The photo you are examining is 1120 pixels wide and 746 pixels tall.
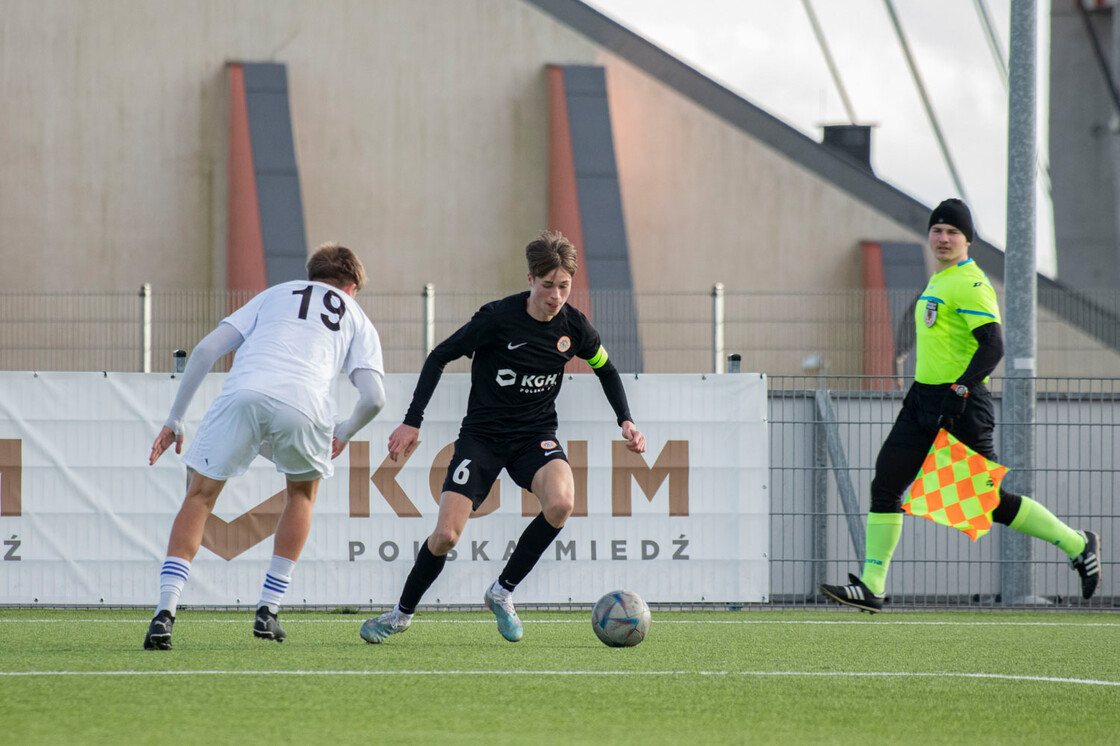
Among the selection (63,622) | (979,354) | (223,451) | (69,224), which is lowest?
(63,622)

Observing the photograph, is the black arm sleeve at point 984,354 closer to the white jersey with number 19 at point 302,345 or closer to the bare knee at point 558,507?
the bare knee at point 558,507

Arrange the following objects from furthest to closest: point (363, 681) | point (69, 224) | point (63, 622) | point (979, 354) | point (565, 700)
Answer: point (69, 224), point (63, 622), point (979, 354), point (363, 681), point (565, 700)

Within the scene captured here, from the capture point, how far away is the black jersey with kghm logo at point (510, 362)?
6.07m

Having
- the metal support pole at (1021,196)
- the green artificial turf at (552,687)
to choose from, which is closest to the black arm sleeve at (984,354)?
the green artificial turf at (552,687)

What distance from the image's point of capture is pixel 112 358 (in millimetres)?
16688

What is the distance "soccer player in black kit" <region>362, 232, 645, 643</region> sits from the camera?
600cm

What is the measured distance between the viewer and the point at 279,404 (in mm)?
5648

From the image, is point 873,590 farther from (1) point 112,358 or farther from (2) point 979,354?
(1) point 112,358

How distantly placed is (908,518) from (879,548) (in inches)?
109

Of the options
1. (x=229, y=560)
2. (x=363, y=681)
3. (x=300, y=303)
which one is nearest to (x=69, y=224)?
(x=229, y=560)

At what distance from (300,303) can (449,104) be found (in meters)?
15.5

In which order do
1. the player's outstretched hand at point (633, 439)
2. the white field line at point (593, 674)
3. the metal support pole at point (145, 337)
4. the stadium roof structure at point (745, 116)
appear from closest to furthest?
the white field line at point (593, 674) < the player's outstretched hand at point (633, 439) < the metal support pole at point (145, 337) < the stadium roof structure at point (745, 116)

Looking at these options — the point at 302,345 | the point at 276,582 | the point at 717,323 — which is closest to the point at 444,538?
the point at 276,582

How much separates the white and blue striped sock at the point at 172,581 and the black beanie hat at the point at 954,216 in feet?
12.9
